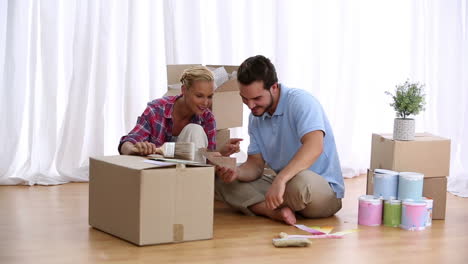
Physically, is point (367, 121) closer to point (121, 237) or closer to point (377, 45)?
point (377, 45)

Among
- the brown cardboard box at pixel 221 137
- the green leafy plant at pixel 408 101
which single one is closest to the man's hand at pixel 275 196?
the green leafy plant at pixel 408 101

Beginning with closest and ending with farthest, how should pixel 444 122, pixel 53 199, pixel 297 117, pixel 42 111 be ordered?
pixel 297 117 < pixel 53 199 < pixel 42 111 < pixel 444 122

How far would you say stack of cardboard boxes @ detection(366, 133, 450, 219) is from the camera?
118 inches

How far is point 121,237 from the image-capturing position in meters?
2.53

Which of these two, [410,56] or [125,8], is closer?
[125,8]

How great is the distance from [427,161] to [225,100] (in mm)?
991

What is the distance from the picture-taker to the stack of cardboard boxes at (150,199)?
7.93ft

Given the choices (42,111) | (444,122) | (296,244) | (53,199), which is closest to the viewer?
(296,244)

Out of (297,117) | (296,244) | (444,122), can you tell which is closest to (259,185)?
(297,117)

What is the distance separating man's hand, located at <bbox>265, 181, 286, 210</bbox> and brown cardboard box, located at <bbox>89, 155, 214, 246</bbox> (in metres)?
0.27

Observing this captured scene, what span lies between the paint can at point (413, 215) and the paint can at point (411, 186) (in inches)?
1.5

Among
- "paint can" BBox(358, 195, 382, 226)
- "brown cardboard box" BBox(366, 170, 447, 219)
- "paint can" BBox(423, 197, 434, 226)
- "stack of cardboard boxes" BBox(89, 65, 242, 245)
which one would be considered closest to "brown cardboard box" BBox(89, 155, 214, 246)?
"stack of cardboard boxes" BBox(89, 65, 242, 245)

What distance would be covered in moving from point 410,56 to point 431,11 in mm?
301

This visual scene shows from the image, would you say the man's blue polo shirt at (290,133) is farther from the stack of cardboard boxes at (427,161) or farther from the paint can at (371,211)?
the stack of cardboard boxes at (427,161)
